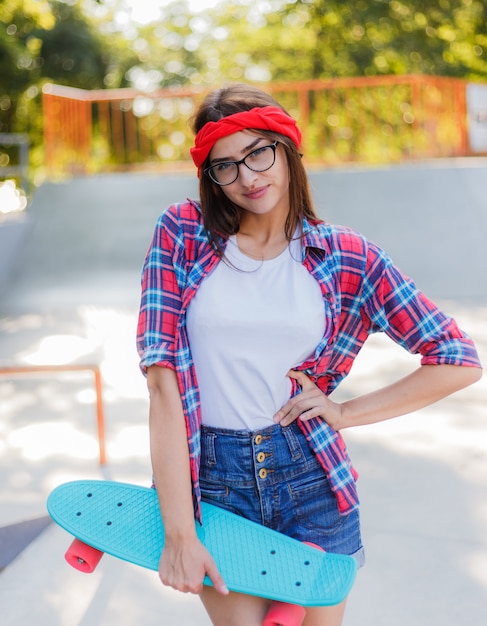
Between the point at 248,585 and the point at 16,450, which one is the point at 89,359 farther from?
the point at 248,585

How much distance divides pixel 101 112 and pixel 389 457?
1093 cm

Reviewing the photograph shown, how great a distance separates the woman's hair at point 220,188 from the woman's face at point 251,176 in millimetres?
24

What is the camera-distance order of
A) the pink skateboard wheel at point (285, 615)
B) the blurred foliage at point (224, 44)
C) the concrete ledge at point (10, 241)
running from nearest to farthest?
the pink skateboard wheel at point (285, 615) → the concrete ledge at point (10, 241) → the blurred foliage at point (224, 44)

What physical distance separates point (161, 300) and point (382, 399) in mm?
539

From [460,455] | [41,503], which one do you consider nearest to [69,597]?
[41,503]

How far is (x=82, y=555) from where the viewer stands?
62.3 inches

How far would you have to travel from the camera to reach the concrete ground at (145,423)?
304cm

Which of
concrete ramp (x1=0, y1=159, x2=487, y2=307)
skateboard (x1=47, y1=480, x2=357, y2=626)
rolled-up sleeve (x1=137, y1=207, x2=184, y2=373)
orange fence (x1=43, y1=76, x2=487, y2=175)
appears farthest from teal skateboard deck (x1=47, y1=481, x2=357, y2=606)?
orange fence (x1=43, y1=76, x2=487, y2=175)

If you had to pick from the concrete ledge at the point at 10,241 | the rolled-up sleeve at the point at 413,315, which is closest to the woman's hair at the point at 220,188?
the rolled-up sleeve at the point at 413,315

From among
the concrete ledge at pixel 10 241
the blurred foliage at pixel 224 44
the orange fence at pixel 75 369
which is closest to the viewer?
the orange fence at pixel 75 369

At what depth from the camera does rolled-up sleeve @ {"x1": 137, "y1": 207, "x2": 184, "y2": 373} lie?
5.09 ft

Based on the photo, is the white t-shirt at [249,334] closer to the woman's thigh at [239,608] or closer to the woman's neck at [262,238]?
the woman's neck at [262,238]

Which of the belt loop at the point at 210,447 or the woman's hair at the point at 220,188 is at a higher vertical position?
the woman's hair at the point at 220,188

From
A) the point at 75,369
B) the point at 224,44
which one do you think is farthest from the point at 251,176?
the point at 224,44
